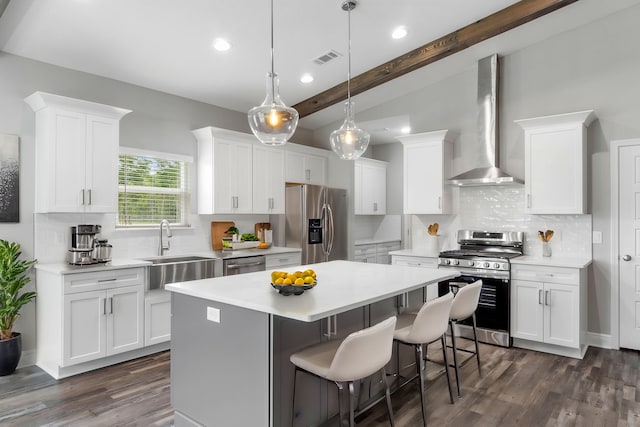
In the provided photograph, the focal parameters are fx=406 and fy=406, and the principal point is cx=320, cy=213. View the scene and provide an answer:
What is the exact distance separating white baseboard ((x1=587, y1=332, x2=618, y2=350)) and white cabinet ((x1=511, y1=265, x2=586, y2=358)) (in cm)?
30

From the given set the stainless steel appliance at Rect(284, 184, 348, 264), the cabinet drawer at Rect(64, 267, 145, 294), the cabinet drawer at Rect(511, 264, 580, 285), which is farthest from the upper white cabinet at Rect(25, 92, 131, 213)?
the cabinet drawer at Rect(511, 264, 580, 285)

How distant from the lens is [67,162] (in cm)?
367

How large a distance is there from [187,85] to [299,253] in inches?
101

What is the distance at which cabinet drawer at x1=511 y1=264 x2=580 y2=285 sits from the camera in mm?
3943

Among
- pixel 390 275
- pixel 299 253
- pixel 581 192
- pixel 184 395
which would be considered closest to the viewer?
pixel 184 395

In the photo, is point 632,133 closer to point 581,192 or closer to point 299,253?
point 581,192

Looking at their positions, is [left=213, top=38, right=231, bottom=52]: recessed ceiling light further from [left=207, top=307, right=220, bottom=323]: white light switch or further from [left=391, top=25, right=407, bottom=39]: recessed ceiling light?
[left=207, top=307, right=220, bottom=323]: white light switch

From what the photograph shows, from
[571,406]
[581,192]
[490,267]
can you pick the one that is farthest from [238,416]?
[581,192]

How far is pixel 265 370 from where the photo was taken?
2145 mm

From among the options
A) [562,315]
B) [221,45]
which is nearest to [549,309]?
[562,315]

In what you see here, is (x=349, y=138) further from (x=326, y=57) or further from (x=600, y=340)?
(x=600, y=340)

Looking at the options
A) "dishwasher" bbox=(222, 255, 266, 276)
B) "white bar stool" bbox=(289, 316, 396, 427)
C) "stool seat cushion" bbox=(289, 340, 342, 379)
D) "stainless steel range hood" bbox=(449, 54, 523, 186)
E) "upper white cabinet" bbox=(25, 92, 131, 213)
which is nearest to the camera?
"white bar stool" bbox=(289, 316, 396, 427)

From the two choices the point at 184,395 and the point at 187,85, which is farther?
the point at 187,85

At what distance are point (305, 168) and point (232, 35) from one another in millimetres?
2648
